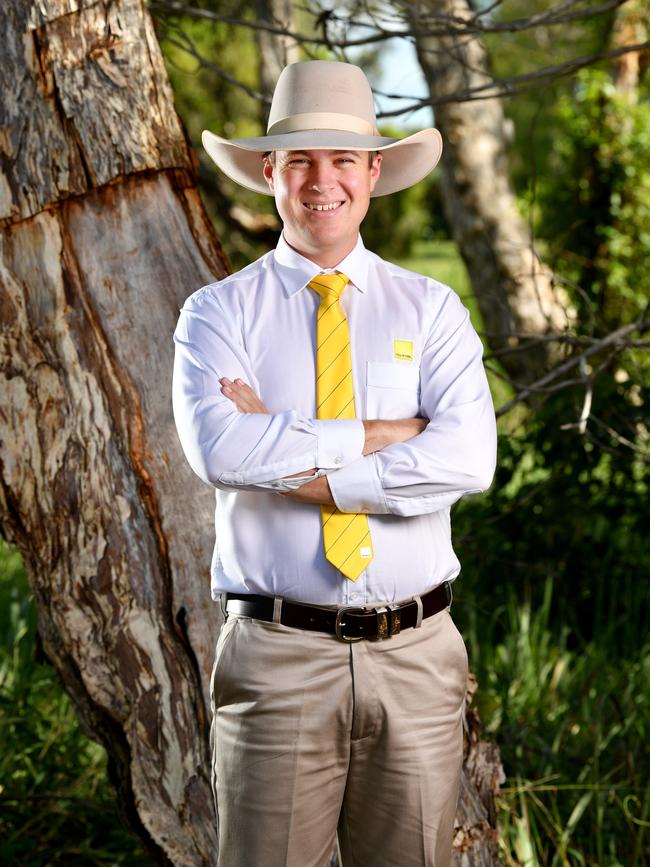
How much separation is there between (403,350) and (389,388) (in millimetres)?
91

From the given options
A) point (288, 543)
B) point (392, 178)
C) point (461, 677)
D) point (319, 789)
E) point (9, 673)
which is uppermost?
point (392, 178)

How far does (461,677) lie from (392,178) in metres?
1.21

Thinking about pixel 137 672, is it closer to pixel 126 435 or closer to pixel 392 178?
pixel 126 435

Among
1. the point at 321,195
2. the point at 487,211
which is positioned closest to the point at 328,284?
the point at 321,195

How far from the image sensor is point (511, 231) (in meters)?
6.44

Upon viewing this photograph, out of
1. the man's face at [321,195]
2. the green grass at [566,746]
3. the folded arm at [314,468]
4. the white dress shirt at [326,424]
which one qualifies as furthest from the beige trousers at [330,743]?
the green grass at [566,746]

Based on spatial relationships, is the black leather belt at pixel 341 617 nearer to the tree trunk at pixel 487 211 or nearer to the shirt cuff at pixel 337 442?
the shirt cuff at pixel 337 442

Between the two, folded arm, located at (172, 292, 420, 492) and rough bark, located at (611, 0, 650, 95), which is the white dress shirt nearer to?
folded arm, located at (172, 292, 420, 492)

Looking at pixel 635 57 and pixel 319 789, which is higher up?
pixel 635 57

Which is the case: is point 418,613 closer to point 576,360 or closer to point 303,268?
point 303,268

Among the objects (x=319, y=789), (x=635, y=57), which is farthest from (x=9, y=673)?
(x=635, y=57)

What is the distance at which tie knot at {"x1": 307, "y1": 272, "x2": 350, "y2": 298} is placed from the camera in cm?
238

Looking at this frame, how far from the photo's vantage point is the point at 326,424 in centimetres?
222

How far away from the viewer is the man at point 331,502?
7.33 feet
